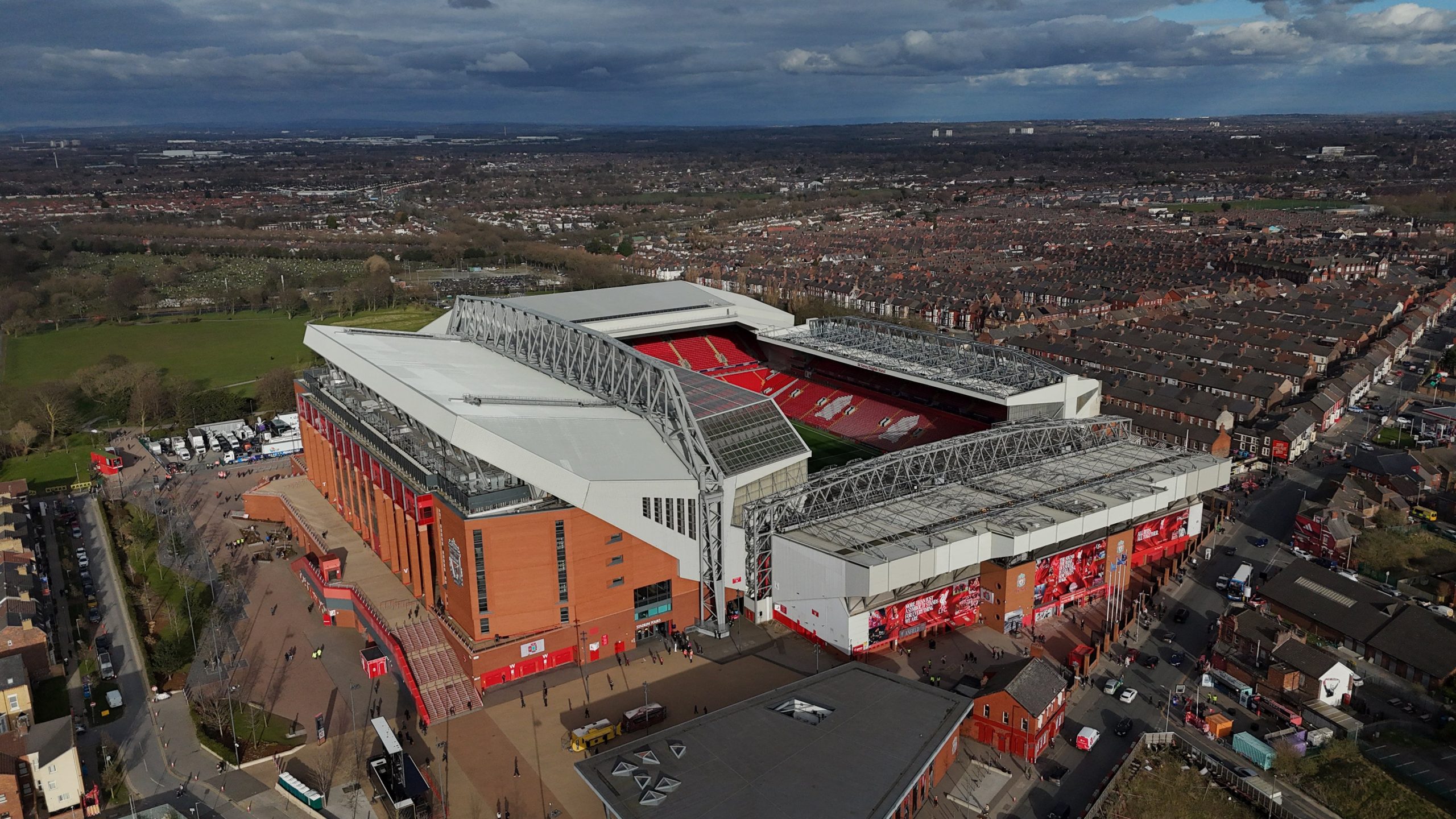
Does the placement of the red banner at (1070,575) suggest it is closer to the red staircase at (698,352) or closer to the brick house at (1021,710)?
the brick house at (1021,710)

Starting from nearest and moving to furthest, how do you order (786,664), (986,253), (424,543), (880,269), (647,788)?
(647,788)
(786,664)
(424,543)
(880,269)
(986,253)

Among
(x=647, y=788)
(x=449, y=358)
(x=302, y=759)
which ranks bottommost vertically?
(x=302, y=759)

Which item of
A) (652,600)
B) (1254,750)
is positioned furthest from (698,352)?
(1254,750)

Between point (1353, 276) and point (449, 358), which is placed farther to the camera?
point (1353, 276)

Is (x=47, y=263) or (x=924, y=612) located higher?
(x=47, y=263)

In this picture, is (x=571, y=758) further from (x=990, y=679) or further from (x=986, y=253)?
(x=986, y=253)

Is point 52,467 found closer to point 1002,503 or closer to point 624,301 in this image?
point 624,301

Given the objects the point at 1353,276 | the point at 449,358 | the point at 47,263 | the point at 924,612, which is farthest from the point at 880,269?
the point at 47,263

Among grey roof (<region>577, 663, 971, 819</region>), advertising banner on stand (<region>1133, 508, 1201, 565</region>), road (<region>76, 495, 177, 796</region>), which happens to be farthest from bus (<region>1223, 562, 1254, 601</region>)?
road (<region>76, 495, 177, 796</region>)
